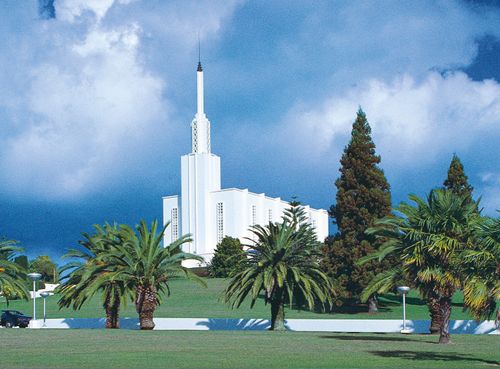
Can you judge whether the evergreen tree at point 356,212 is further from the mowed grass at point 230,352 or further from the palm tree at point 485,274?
the palm tree at point 485,274

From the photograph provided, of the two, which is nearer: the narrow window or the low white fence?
the low white fence

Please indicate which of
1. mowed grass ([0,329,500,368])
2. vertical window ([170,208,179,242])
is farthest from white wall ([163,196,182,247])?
mowed grass ([0,329,500,368])

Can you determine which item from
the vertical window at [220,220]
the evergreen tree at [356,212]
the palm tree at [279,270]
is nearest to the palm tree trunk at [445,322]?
the palm tree at [279,270]

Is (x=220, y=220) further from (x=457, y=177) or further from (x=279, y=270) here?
(x=279, y=270)

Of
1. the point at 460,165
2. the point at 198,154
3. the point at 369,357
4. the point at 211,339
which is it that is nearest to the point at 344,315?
the point at 460,165

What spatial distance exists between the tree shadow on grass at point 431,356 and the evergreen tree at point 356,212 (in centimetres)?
3168

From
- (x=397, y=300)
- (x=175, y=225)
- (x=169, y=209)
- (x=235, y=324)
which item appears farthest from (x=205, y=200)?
(x=235, y=324)

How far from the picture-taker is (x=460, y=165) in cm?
6253

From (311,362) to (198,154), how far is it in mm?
90054

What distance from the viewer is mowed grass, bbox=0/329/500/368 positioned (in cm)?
2006

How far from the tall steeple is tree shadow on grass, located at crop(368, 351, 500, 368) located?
8655 centimetres

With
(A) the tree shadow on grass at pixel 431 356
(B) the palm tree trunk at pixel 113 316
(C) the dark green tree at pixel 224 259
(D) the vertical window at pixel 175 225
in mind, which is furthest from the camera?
(D) the vertical window at pixel 175 225

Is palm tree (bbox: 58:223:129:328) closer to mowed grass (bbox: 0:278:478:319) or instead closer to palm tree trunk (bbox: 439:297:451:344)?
mowed grass (bbox: 0:278:478:319)

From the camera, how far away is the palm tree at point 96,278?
40.5m
